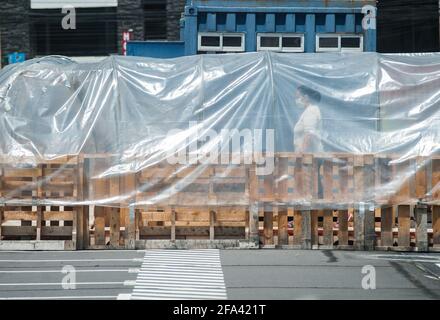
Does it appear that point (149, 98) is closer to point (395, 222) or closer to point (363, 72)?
point (363, 72)

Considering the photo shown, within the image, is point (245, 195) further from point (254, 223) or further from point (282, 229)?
point (282, 229)

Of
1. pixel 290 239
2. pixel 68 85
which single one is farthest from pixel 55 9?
pixel 290 239

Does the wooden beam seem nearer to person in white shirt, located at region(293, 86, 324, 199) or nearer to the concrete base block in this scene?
the concrete base block

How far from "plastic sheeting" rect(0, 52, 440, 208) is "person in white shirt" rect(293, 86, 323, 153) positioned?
2 centimetres

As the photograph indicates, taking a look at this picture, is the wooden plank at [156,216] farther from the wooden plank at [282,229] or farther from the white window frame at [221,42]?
the white window frame at [221,42]

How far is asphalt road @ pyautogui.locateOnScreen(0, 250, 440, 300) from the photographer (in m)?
7.80

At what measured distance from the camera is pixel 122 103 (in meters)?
11.0

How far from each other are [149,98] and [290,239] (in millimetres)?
2847

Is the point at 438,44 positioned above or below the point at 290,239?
above

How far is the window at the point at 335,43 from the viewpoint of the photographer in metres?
14.5

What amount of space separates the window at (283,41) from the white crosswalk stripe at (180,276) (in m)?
5.35

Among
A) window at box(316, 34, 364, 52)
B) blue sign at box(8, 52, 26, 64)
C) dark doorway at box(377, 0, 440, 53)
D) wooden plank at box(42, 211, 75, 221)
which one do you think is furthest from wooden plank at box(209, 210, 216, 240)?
dark doorway at box(377, 0, 440, 53)

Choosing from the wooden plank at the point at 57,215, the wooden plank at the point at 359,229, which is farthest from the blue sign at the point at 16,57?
the wooden plank at the point at 359,229

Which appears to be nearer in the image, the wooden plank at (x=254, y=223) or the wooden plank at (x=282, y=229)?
the wooden plank at (x=254, y=223)
